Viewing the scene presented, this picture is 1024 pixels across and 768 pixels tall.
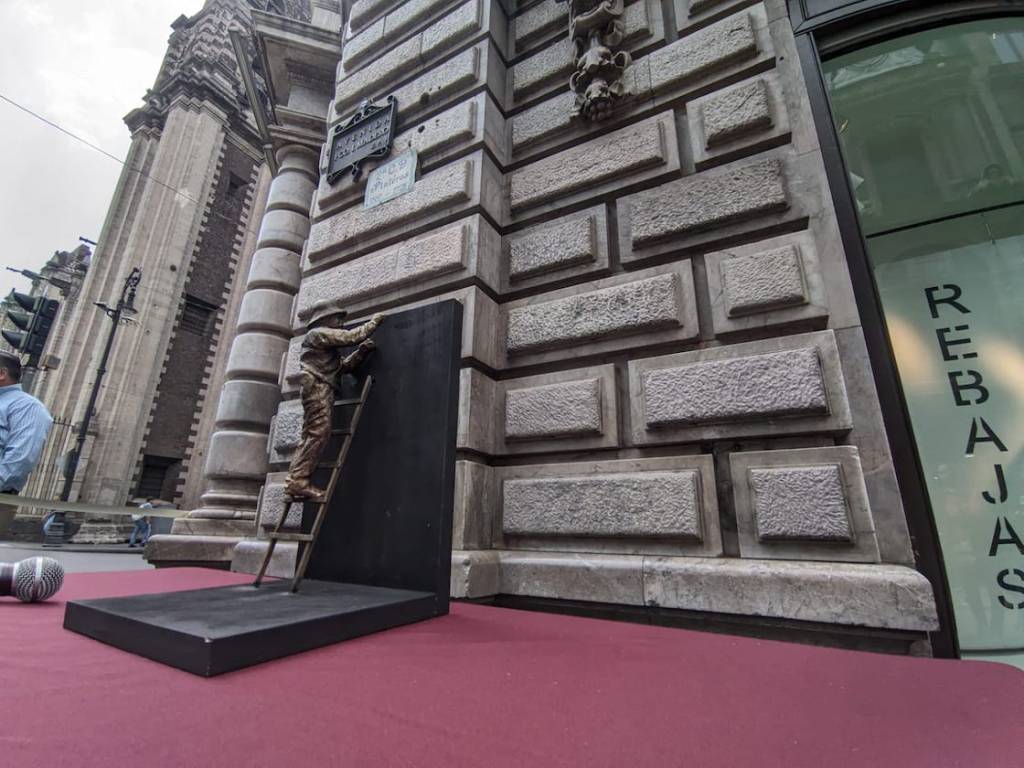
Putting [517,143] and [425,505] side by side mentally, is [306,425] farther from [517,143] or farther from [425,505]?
[517,143]

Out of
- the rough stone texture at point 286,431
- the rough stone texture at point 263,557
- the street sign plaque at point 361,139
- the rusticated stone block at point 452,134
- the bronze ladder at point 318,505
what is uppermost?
the street sign plaque at point 361,139

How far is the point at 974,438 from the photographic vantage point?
11.3ft

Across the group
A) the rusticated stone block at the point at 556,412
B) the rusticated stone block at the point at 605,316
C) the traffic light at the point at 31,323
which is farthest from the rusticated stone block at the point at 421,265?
the traffic light at the point at 31,323

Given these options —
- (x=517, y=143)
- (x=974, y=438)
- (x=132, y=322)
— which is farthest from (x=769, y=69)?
(x=132, y=322)

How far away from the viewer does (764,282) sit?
3016 mm

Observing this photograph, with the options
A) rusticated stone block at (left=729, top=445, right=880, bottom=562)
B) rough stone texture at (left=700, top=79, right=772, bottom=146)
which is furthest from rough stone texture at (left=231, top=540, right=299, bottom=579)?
rough stone texture at (left=700, top=79, right=772, bottom=146)

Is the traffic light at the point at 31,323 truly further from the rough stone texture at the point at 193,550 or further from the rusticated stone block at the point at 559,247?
the rusticated stone block at the point at 559,247

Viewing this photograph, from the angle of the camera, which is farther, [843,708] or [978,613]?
[978,613]

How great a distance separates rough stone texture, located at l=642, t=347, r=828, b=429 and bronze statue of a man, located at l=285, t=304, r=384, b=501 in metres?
1.88

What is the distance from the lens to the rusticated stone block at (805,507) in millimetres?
2506

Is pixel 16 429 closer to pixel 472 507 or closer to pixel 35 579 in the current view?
pixel 35 579

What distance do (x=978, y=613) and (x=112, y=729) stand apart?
4503 millimetres

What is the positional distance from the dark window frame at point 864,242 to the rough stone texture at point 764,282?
365mm

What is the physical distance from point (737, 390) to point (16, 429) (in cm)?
566
